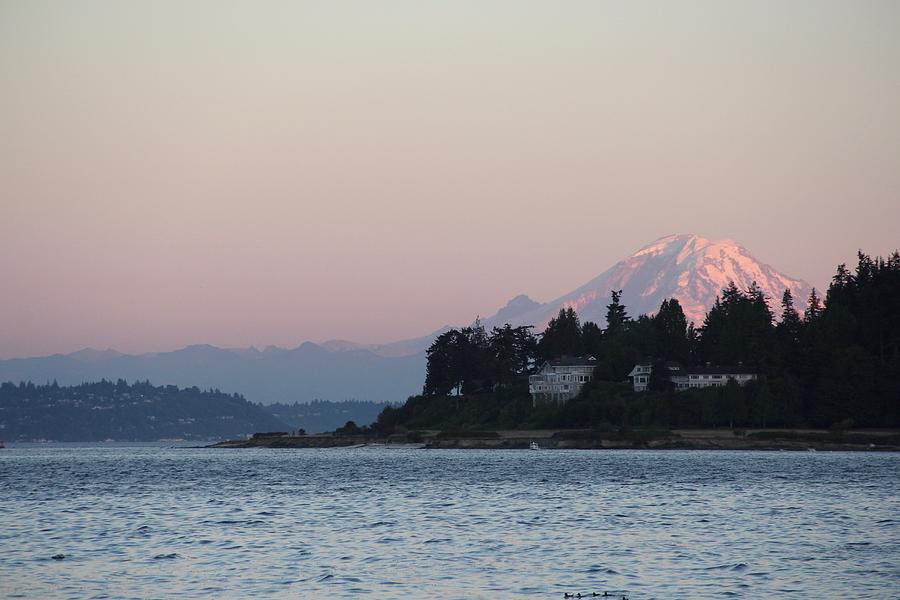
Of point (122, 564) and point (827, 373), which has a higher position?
point (827, 373)

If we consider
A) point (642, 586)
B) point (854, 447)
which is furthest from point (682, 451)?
point (642, 586)

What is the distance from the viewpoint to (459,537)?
2260 inches

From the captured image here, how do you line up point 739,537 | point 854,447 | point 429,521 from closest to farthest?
point 739,537
point 429,521
point 854,447

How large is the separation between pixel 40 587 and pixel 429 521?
27709 millimetres

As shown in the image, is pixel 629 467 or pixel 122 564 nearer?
pixel 122 564

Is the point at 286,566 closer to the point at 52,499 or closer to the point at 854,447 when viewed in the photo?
Answer: the point at 52,499

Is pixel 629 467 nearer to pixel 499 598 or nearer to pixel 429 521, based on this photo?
pixel 429 521

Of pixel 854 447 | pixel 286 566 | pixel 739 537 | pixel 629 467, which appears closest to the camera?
pixel 286 566

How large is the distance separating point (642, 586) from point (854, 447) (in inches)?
5731

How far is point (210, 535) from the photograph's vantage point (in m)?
58.6

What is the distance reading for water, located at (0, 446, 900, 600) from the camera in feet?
140

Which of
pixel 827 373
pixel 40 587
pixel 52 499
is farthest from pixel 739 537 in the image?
pixel 827 373

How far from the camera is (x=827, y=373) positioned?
648ft

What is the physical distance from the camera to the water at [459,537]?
42.7 metres
